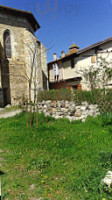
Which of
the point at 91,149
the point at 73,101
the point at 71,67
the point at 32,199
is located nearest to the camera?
the point at 32,199

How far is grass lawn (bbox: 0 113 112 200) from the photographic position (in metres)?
2.19

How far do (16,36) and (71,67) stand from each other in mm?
7275

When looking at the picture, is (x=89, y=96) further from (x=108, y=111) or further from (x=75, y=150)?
(x=75, y=150)

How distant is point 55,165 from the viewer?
9.75 feet

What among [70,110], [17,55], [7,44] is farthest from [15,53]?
[70,110]

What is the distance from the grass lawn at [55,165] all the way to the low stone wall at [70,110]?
1.98 metres

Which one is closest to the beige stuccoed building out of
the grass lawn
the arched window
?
the arched window

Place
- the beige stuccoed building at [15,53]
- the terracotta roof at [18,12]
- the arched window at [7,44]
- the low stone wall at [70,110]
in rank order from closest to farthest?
the low stone wall at [70,110] → the terracotta roof at [18,12] → the beige stuccoed building at [15,53] → the arched window at [7,44]

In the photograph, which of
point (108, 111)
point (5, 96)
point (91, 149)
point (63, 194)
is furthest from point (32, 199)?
point (5, 96)

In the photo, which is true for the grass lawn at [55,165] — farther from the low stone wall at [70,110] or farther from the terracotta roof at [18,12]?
the terracotta roof at [18,12]

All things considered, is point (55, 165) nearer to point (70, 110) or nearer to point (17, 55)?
point (70, 110)

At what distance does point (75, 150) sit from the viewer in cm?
346

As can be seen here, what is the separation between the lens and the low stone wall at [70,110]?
6.59 m

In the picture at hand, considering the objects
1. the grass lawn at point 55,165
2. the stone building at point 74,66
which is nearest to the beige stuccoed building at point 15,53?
the stone building at point 74,66
